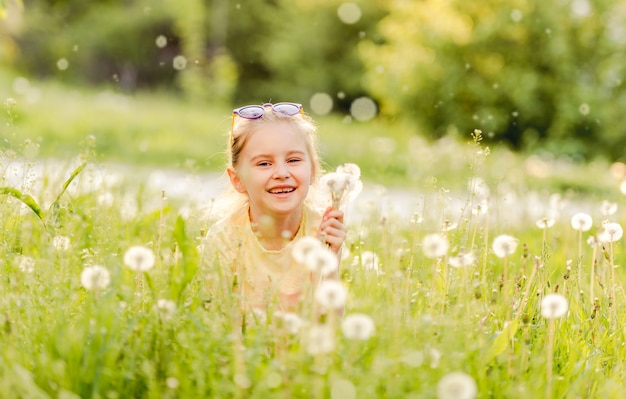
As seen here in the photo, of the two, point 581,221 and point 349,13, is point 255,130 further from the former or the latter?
point 349,13

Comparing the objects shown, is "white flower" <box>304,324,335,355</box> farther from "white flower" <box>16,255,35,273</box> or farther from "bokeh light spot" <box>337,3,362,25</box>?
"bokeh light spot" <box>337,3,362,25</box>

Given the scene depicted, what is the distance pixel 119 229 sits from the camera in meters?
3.74

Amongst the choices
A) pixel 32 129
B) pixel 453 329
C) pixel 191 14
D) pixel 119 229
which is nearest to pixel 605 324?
pixel 453 329

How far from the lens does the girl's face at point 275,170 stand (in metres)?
3.16

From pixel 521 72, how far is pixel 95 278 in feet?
42.6

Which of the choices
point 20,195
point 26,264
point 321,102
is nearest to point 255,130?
point 20,195

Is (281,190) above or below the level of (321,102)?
below

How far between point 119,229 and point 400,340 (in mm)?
1987

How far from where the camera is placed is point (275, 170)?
3.17m

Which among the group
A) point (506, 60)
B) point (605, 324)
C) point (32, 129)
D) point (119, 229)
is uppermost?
point (506, 60)

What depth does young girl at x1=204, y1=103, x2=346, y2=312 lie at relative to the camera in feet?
10.4

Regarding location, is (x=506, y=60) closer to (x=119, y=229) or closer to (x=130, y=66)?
(x=119, y=229)

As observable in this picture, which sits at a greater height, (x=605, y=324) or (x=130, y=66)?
(x=130, y=66)

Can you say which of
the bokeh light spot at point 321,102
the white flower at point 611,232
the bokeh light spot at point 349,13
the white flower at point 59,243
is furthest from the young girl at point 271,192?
the bokeh light spot at point 349,13
